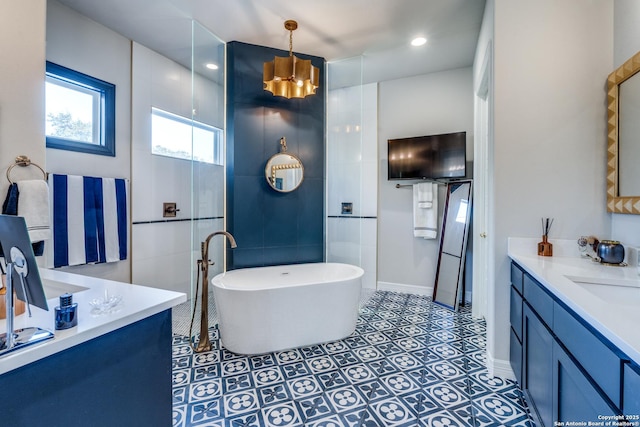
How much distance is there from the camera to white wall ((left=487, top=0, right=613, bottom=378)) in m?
1.86

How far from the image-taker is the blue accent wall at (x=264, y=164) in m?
3.01

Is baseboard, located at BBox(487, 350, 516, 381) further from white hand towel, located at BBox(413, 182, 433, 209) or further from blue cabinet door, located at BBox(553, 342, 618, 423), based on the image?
white hand towel, located at BBox(413, 182, 433, 209)


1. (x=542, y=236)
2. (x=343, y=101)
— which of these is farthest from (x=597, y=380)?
(x=343, y=101)

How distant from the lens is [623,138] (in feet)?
5.59

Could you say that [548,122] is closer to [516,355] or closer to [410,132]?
[516,355]

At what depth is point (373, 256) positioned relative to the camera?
13.5 feet

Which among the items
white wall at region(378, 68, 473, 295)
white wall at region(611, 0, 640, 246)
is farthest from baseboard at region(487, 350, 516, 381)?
white wall at region(378, 68, 473, 295)

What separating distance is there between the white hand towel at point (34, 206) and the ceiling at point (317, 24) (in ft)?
6.26

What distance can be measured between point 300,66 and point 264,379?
239 centimetres

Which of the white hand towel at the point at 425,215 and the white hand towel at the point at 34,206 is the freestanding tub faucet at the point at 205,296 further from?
the white hand towel at the point at 425,215

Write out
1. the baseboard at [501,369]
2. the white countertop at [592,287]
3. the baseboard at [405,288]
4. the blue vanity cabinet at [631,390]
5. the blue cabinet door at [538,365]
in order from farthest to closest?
the baseboard at [405,288] < the baseboard at [501,369] < the blue cabinet door at [538,365] < the white countertop at [592,287] < the blue vanity cabinet at [631,390]

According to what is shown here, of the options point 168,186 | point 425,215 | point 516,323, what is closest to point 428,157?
point 425,215

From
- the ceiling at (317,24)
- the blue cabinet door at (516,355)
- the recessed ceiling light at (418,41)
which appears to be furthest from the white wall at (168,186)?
the blue cabinet door at (516,355)

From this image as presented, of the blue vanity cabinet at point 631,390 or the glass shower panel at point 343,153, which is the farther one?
the glass shower panel at point 343,153
